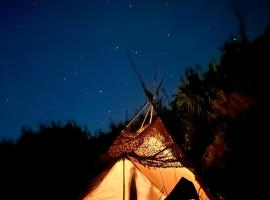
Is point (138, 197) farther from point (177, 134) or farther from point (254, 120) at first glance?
point (177, 134)

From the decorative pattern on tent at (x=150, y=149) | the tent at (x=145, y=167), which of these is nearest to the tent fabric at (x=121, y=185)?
the tent at (x=145, y=167)

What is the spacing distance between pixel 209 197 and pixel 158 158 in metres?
→ 1.19

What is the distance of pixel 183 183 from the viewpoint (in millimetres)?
5461

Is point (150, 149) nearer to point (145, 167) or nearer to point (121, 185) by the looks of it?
point (145, 167)

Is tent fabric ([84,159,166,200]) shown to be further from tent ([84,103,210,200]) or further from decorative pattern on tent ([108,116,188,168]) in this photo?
decorative pattern on tent ([108,116,188,168])

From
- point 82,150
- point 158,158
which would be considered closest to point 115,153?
point 158,158

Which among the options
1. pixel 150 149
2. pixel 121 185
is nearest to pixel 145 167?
pixel 150 149

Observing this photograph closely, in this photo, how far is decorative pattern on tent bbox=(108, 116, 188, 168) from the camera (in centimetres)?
702

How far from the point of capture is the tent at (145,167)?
7.04 m

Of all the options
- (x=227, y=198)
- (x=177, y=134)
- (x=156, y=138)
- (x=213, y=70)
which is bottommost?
(x=227, y=198)

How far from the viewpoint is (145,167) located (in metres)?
7.51

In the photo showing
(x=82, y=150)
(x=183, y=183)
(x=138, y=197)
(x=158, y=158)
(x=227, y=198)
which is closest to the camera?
(x=183, y=183)

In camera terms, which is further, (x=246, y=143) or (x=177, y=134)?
(x=177, y=134)

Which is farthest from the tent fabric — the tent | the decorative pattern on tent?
the decorative pattern on tent
